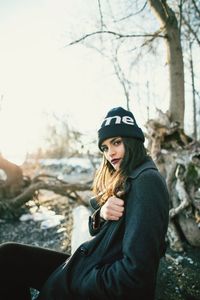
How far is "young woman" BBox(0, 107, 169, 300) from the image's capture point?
4.70ft

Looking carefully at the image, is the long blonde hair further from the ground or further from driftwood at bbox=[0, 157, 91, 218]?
driftwood at bbox=[0, 157, 91, 218]

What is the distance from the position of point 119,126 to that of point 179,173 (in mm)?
3433

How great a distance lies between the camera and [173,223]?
15.8ft

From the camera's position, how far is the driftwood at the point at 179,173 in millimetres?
4672

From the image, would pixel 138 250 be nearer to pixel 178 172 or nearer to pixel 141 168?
pixel 141 168

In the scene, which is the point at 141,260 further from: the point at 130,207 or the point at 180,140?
the point at 180,140

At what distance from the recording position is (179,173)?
5.01 metres

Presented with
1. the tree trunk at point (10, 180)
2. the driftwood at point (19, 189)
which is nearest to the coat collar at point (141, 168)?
the driftwood at point (19, 189)

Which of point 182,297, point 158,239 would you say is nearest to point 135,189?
point 158,239

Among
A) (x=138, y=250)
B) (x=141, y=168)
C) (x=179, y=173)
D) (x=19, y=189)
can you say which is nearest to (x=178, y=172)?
(x=179, y=173)

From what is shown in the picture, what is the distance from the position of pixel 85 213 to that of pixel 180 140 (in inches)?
109

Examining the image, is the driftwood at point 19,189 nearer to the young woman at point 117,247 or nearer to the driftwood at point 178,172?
the driftwood at point 178,172

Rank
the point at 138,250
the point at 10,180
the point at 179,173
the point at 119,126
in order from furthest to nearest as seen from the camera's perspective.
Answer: the point at 10,180 → the point at 179,173 → the point at 119,126 → the point at 138,250

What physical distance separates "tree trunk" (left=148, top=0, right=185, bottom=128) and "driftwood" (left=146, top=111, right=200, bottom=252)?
0.54m
